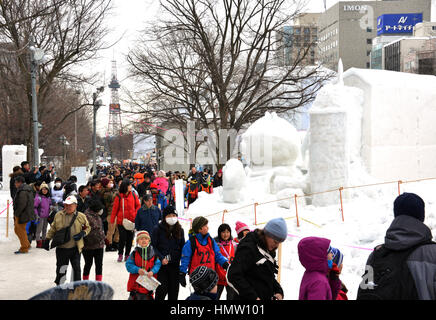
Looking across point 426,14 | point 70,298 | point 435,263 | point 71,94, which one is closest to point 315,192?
point 435,263

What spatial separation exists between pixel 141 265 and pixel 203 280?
1792mm

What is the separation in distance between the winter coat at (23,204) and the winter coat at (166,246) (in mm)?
5215

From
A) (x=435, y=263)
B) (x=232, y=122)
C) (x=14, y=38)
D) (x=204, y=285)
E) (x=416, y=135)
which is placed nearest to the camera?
(x=435, y=263)

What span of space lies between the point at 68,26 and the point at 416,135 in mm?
14061

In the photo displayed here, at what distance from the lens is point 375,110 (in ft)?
43.7

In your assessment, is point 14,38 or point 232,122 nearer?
point 14,38

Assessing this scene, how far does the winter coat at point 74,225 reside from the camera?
7.45 metres

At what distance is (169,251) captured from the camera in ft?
21.7

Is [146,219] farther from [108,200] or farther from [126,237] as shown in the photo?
[108,200]

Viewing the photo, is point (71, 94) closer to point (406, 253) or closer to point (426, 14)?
point (406, 253)

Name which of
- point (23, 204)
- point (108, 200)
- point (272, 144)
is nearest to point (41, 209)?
point (23, 204)

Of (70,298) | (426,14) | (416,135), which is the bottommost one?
(70,298)

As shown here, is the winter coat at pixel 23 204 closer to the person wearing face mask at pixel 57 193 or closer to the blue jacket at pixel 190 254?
the person wearing face mask at pixel 57 193

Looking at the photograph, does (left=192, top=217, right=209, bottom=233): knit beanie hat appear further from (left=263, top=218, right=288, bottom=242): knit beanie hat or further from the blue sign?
the blue sign
